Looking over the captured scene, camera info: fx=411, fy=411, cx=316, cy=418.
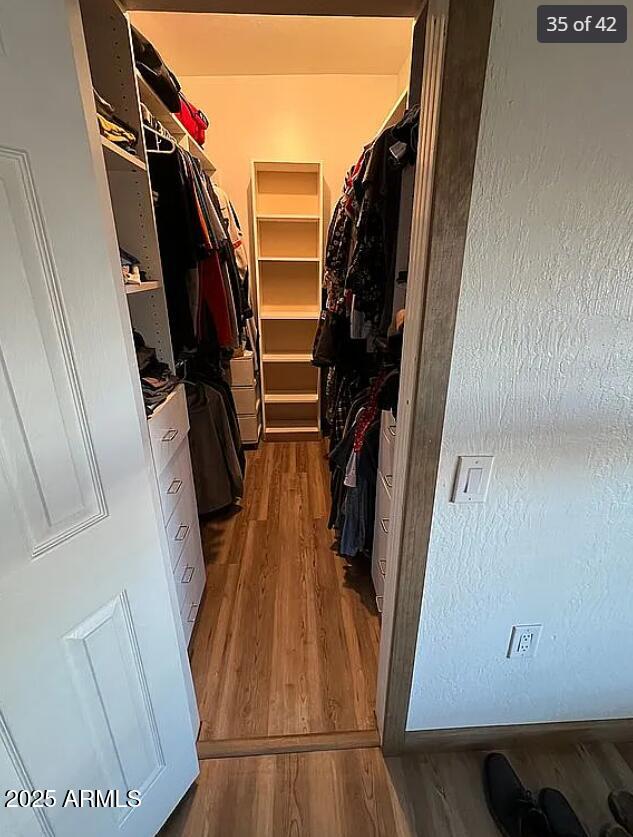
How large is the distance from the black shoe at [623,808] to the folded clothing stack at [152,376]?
68.4 inches

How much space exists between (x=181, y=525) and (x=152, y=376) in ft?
1.87

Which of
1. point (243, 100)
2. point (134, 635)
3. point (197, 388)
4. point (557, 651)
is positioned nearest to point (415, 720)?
point (557, 651)

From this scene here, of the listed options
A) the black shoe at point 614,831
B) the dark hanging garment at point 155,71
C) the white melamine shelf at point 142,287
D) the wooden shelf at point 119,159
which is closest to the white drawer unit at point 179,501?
the white melamine shelf at point 142,287

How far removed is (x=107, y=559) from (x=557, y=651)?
4.03 ft

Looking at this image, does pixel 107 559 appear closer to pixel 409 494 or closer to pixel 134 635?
pixel 134 635

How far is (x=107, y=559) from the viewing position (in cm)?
81

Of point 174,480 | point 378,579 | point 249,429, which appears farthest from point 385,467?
point 249,429

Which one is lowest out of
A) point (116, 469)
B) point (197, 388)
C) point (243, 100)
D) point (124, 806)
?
point (124, 806)

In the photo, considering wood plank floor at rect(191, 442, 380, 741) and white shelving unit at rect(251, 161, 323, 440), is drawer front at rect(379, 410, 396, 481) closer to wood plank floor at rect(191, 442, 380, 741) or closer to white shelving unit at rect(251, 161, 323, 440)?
wood plank floor at rect(191, 442, 380, 741)

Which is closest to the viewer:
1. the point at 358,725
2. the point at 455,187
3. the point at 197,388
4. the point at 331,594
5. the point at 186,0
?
the point at 455,187

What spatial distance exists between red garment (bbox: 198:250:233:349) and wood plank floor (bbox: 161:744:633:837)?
165cm

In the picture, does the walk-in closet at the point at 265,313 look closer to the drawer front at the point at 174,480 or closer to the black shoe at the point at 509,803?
the drawer front at the point at 174,480

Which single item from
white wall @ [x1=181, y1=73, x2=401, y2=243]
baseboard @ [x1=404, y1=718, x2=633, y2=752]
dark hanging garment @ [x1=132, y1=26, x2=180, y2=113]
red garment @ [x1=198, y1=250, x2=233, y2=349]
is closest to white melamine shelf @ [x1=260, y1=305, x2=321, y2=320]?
white wall @ [x1=181, y1=73, x2=401, y2=243]

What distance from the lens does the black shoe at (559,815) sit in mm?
1067
